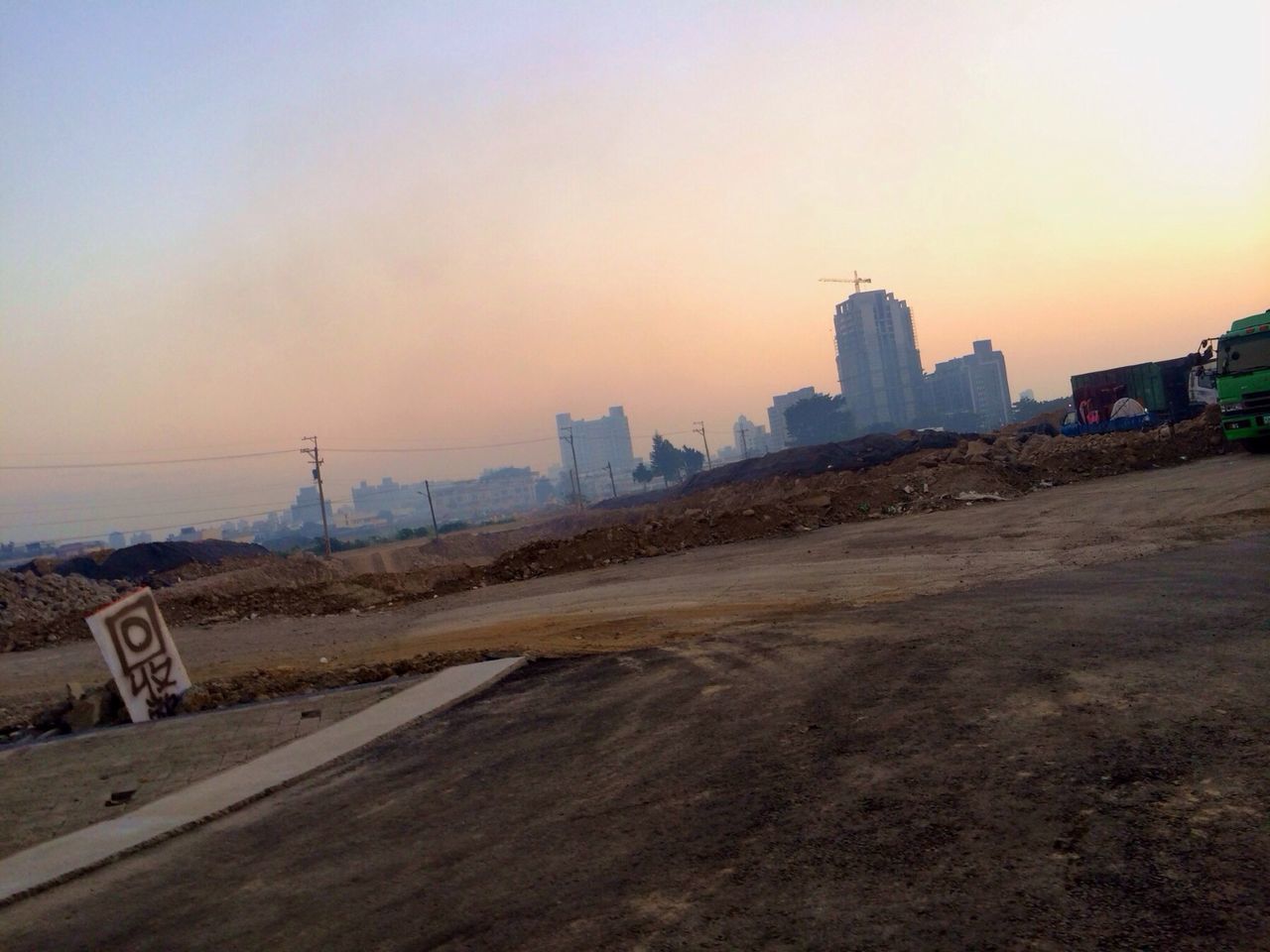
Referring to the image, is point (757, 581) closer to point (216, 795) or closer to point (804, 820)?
point (216, 795)

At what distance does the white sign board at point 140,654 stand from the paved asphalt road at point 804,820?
463cm

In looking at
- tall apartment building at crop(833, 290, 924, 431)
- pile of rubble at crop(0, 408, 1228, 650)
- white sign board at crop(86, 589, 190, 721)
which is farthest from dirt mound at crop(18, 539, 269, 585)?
tall apartment building at crop(833, 290, 924, 431)

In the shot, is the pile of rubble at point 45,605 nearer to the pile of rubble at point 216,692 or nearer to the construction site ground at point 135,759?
the pile of rubble at point 216,692

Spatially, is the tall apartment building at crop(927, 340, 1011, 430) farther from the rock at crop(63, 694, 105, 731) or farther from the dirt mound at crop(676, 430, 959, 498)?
the rock at crop(63, 694, 105, 731)

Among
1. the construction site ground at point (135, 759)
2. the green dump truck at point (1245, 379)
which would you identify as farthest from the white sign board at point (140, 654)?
the green dump truck at point (1245, 379)

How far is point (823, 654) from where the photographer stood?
10023 mm

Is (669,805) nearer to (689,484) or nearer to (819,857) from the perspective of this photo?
(819,857)

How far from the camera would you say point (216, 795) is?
853cm

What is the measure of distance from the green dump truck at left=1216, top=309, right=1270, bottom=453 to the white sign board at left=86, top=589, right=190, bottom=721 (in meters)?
25.0

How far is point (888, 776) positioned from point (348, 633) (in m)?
16.3

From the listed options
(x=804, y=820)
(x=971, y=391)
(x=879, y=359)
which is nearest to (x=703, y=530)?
(x=804, y=820)

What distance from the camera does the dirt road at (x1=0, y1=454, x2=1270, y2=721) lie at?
14.6m

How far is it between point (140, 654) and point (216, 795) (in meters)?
4.64

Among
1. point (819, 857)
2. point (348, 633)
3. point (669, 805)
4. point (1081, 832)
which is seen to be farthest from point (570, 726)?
point (348, 633)
